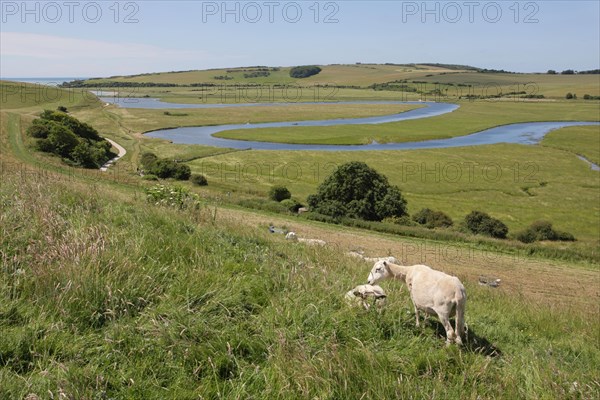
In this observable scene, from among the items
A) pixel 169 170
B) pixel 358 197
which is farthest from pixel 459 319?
pixel 169 170

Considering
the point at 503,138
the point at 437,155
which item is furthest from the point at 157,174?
the point at 503,138

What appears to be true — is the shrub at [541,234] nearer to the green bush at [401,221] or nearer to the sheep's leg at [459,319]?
the green bush at [401,221]

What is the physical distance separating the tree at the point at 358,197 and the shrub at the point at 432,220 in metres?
1.68

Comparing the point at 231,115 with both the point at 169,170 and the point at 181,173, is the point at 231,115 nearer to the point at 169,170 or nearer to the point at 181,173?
the point at 169,170

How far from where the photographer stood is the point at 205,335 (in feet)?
17.7

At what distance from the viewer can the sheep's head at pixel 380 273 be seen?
25.7 feet

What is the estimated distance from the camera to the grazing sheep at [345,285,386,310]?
6.60 m

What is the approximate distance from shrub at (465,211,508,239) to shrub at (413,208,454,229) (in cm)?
195

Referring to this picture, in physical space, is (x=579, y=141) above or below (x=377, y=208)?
above

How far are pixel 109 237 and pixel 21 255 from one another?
1269 mm

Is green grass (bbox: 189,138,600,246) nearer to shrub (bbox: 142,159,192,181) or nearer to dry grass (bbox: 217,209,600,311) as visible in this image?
shrub (bbox: 142,159,192,181)

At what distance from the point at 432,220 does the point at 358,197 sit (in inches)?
301

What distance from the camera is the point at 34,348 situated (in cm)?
484

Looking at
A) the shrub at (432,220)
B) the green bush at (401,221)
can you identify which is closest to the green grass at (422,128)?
the shrub at (432,220)
